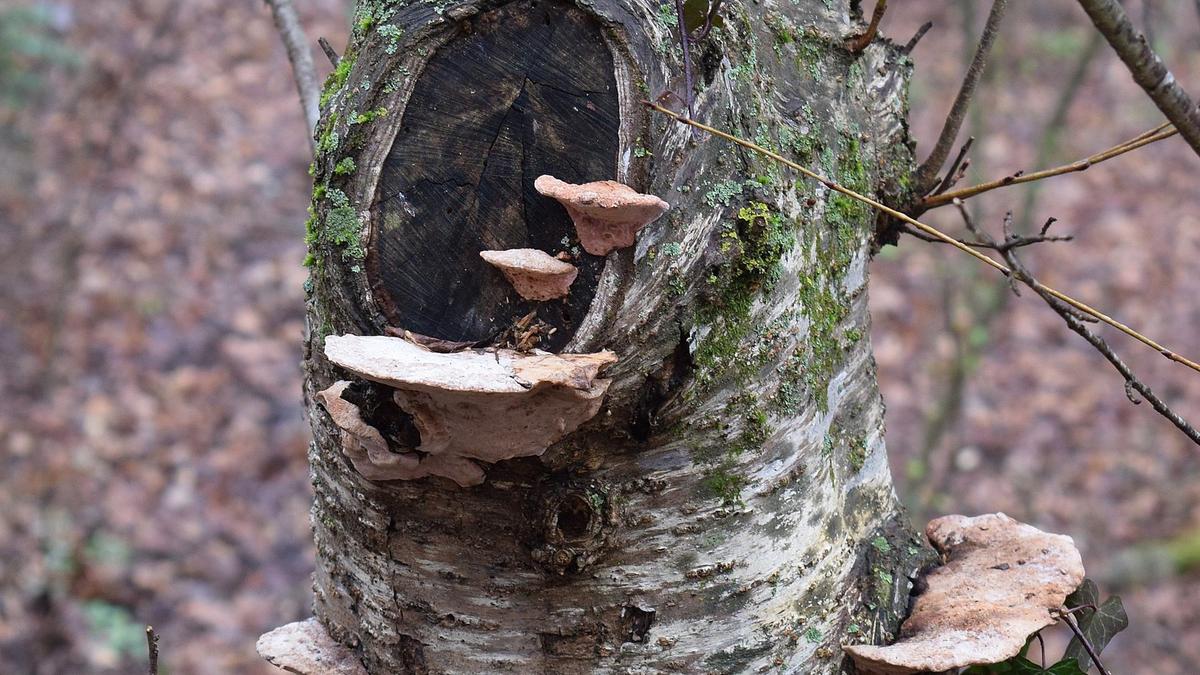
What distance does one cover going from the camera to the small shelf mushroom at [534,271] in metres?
1.37

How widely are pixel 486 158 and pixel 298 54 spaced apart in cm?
111

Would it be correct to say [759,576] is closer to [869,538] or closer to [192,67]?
[869,538]

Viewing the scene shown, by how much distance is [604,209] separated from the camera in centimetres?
133

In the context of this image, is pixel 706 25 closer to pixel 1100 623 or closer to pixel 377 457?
pixel 377 457

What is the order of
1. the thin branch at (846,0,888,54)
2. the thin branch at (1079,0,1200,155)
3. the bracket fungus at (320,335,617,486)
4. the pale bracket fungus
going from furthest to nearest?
the thin branch at (846,0,888,54) → the pale bracket fungus → the bracket fungus at (320,335,617,486) → the thin branch at (1079,0,1200,155)

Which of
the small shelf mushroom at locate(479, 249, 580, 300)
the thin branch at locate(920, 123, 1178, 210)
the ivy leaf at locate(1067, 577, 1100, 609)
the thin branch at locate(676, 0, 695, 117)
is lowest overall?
the ivy leaf at locate(1067, 577, 1100, 609)

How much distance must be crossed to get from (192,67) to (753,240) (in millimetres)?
8024

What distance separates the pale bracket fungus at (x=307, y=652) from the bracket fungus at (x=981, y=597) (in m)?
0.90

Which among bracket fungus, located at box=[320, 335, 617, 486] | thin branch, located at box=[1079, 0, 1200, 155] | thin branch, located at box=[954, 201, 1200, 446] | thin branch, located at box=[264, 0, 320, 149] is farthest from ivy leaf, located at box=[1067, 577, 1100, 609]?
thin branch, located at box=[264, 0, 320, 149]

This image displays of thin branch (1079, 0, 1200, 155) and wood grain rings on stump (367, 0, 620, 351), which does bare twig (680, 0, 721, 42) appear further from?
thin branch (1079, 0, 1200, 155)

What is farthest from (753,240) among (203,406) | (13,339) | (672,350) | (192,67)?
(192,67)

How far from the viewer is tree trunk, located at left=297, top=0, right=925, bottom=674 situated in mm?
1423

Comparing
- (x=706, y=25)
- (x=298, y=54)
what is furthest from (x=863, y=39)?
(x=298, y=54)

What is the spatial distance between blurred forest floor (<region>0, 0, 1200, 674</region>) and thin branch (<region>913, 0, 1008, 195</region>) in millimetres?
3320
